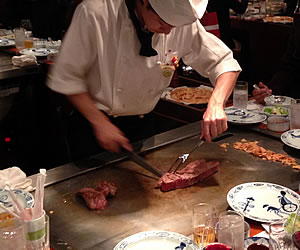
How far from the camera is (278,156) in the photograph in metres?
2.34

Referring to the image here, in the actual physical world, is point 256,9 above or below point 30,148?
above

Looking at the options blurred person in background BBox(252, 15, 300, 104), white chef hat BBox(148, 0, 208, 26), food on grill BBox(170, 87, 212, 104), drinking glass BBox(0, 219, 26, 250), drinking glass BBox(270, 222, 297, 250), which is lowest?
food on grill BBox(170, 87, 212, 104)

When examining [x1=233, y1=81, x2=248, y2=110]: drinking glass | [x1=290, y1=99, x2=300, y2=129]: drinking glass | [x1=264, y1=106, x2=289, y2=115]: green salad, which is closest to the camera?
[x1=290, y1=99, x2=300, y2=129]: drinking glass

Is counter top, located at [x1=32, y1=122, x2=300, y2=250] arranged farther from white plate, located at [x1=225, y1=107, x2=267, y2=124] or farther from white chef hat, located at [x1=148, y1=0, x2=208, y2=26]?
white chef hat, located at [x1=148, y1=0, x2=208, y2=26]

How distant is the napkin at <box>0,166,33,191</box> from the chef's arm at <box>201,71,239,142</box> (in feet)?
2.82

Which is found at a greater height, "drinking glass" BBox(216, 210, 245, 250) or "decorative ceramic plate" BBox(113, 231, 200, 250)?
"drinking glass" BBox(216, 210, 245, 250)

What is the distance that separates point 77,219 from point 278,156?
1112mm

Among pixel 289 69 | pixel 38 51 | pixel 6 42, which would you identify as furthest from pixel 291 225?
pixel 6 42

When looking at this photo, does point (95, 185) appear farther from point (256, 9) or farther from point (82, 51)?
point (256, 9)

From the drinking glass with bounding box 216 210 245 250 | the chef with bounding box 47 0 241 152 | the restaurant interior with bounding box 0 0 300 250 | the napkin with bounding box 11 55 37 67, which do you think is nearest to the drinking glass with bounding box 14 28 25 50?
the restaurant interior with bounding box 0 0 300 250

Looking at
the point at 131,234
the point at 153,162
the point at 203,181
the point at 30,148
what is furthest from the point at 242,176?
the point at 30,148

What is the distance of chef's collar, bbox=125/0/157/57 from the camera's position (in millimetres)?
2213

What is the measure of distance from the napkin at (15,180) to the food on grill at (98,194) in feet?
0.86

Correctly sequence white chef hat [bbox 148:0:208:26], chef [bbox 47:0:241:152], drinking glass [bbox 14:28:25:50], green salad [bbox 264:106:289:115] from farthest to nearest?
drinking glass [bbox 14:28:25:50] → green salad [bbox 264:106:289:115] → chef [bbox 47:0:241:152] → white chef hat [bbox 148:0:208:26]
